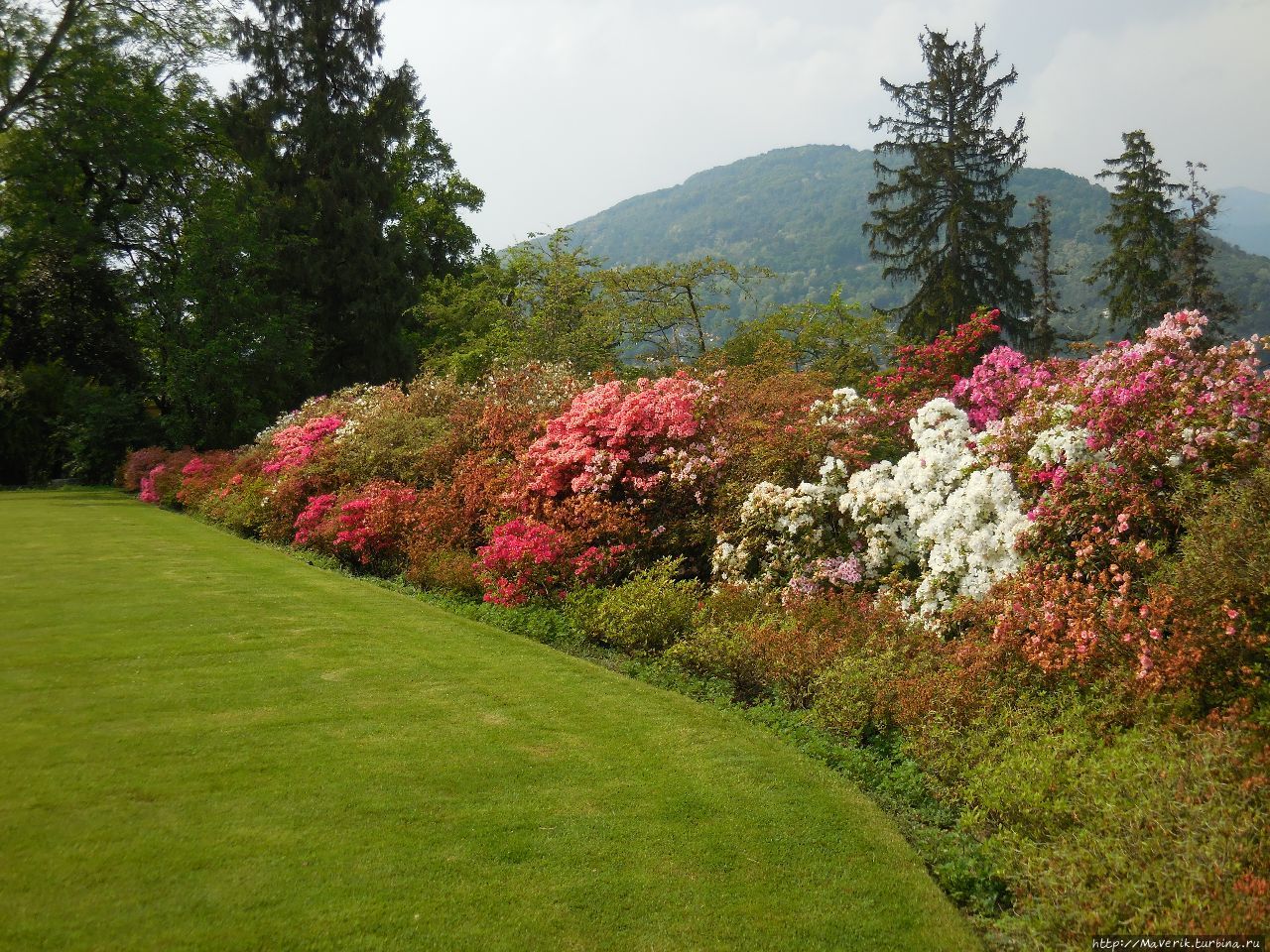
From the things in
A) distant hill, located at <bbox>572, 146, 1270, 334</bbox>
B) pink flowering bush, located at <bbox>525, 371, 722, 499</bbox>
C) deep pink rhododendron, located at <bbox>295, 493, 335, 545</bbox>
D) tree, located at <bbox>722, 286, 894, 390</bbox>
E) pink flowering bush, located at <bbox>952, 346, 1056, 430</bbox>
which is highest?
distant hill, located at <bbox>572, 146, 1270, 334</bbox>

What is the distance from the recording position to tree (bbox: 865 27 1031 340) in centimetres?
2595

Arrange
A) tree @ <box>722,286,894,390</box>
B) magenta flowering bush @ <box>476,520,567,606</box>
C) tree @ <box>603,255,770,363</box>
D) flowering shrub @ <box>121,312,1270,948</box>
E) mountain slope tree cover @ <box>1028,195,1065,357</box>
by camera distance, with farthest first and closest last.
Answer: mountain slope tree cover @ <box>1028,195,1065,357</box>, tree @ <box>603,255,770,363</box>, tree @ <box>722,286,894,390</box>, magenta flowering bush @ <box>476,520,567,606</box>, flowering shrub @ <box>121,312,1270,948</box>

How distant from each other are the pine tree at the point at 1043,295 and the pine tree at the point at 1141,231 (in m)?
1.48

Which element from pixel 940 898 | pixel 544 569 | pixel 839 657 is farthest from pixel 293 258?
pixel 940 898

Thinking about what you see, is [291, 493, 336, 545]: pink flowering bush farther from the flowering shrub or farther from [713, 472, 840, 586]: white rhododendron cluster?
[713, 472, 840, 586]: white rhododendron cluster

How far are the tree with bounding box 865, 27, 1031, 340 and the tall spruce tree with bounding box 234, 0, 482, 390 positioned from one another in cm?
1642

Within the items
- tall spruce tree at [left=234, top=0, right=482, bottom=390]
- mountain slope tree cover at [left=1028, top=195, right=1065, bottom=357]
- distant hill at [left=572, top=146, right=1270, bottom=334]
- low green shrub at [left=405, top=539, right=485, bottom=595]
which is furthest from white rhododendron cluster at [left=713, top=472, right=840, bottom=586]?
mountain slope tree cover at [left=1028, top=195, right=1065, bottom=357]

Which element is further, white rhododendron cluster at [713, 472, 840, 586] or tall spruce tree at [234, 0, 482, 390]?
tall spruce tree at [234, 0, 482, 390]

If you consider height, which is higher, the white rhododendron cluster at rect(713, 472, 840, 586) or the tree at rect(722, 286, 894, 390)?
the tree at rect(722, 286, 894, 390)

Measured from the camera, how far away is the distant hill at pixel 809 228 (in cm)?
5525

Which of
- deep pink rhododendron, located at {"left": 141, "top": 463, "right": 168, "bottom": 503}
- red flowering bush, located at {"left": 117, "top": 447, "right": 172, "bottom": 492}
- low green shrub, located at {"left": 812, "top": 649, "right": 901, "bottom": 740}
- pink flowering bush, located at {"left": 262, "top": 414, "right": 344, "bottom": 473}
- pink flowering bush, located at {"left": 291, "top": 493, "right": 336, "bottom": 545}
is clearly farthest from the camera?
red flowering bush, located at {"left": 117, "top": 447, "right": 172, "bottom": 492}

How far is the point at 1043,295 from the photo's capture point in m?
31.3

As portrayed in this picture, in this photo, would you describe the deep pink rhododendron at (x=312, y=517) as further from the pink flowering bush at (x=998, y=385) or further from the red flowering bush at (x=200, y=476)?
the pink flowering bush at (x=998, y=385)

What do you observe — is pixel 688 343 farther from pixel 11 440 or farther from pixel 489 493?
pixel 11 440
